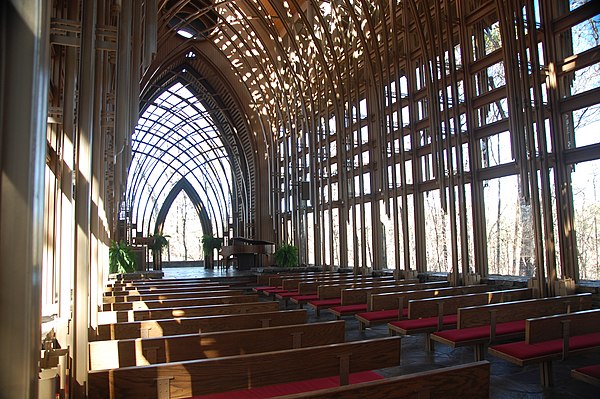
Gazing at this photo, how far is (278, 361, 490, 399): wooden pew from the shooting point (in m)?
2.34

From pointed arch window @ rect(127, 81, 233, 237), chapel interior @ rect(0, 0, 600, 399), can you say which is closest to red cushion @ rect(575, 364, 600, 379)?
chapel interior @ rect(0, 0, 600, 399)

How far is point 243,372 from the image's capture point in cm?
298

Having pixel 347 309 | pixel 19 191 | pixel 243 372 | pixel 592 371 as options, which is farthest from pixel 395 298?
pixel 19 191

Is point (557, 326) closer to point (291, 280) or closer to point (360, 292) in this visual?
point (360, 292)

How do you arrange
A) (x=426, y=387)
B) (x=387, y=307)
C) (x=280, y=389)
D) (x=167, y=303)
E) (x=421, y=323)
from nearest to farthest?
(x=426, y=387)
(x=280, y=389)
(x=421, y=323)
(x=167, y=303)
(x=387, y=307)

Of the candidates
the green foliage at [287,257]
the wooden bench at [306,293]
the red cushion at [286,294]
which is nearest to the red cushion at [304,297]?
the wooden bench at [306,293]

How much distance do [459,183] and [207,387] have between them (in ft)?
32.3

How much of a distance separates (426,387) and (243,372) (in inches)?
44.5

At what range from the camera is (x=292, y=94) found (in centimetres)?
2098

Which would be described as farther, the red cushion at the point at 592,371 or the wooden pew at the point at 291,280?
the wooden pew at the point at 291,280

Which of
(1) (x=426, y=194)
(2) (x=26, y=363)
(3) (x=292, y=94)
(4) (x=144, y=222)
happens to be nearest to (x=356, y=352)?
(2) (x=26, y=363)

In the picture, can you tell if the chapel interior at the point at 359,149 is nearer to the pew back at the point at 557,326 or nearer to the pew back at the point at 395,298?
the pew back at the point at 557,326

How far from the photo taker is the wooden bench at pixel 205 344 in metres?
3.56

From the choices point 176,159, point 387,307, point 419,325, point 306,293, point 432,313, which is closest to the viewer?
point 419,325
